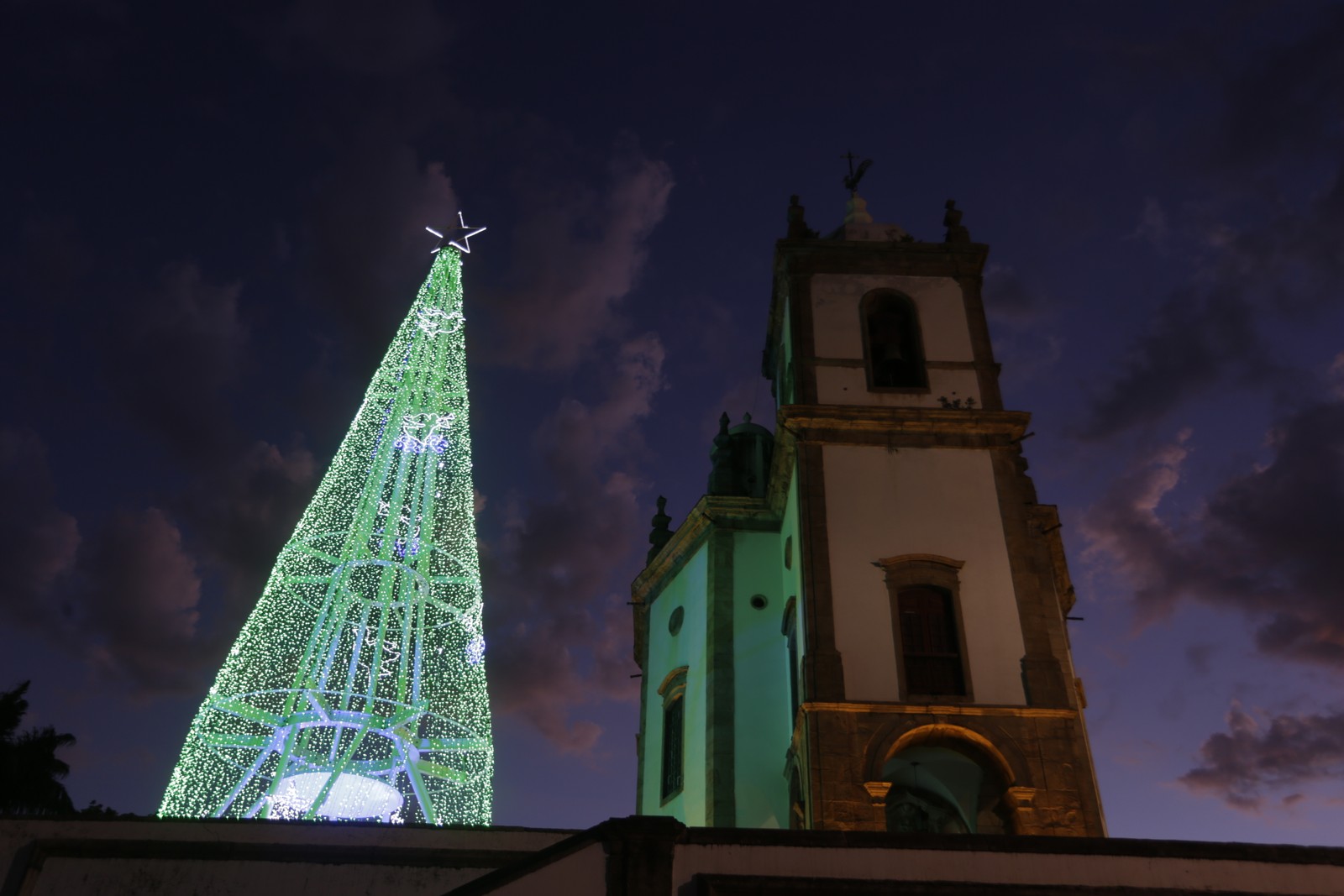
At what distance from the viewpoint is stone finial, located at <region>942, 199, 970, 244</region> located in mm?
20531

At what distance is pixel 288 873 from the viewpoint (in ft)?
33.9

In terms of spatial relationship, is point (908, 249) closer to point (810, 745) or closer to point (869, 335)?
point (869, 335)

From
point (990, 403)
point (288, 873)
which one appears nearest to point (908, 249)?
point (990, 403)

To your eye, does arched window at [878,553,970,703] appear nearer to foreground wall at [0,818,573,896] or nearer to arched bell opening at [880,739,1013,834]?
arched bell opening at [880,739,1013,834]

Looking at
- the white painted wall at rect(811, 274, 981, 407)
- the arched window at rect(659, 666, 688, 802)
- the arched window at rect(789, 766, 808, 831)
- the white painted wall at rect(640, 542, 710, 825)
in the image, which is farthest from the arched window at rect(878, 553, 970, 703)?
the arched window at rect(659, 666, 688, 802)

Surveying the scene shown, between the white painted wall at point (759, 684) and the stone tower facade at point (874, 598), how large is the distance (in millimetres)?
32

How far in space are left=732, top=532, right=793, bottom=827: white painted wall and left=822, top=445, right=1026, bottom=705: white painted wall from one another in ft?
9.66

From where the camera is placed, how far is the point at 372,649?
17.5 meters

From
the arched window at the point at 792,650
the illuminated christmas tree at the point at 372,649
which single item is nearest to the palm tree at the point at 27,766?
the illuminated christmas tree at the point at 372,649

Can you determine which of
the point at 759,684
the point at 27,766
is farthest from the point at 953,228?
the point at 27,766

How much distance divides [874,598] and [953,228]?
8.57 meters

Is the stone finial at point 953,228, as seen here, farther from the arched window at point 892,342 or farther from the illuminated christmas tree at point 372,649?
the illuminated christmas tree at point 372,649

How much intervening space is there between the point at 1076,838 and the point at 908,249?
1268 cm

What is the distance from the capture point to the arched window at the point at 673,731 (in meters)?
19.6
